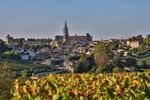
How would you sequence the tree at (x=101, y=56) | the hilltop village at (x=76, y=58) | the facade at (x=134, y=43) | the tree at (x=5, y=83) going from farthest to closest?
the facade at (x=134, y=43) < the tree at (x=101, y=56) < the hilltop village at (x=76, y=58) < the tree at (x=5, y=83)

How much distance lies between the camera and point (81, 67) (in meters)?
116

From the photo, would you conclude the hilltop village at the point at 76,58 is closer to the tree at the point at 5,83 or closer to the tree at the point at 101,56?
the tree at the point at 101,56

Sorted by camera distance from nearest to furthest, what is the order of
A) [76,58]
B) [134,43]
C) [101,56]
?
[101,56], [76,58], [134,43]

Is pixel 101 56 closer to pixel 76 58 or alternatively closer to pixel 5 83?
pixel 76 58

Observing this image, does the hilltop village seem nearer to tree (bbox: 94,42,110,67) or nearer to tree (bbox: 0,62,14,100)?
tree (bbox: 94,42,110,67)

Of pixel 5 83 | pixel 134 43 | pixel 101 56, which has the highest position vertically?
pixel 134 43

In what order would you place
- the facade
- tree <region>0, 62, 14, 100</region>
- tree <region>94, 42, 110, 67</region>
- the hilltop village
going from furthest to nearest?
the facade → tree <region>94, 42, 110, 67</region> → the hilltop village → tree <region>0, 62, 14, 100</region>

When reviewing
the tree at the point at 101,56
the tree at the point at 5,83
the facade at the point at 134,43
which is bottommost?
the tree at the point at 5,83

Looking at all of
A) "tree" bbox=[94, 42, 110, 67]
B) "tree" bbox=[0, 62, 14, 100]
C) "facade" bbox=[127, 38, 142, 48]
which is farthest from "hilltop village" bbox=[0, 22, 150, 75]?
"tree" bbox=[0, 62, 14, 100]

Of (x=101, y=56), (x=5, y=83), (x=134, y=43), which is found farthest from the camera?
(x=134, y=43)

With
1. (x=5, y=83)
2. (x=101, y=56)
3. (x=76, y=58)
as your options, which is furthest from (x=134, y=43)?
(x=5, y=83)

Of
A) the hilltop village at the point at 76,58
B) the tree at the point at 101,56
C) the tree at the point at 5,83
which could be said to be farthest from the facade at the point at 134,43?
the tree at the point at 5,83

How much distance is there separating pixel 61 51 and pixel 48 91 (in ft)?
Result: 588

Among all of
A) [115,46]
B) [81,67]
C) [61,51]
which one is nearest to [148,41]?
[115,46]
